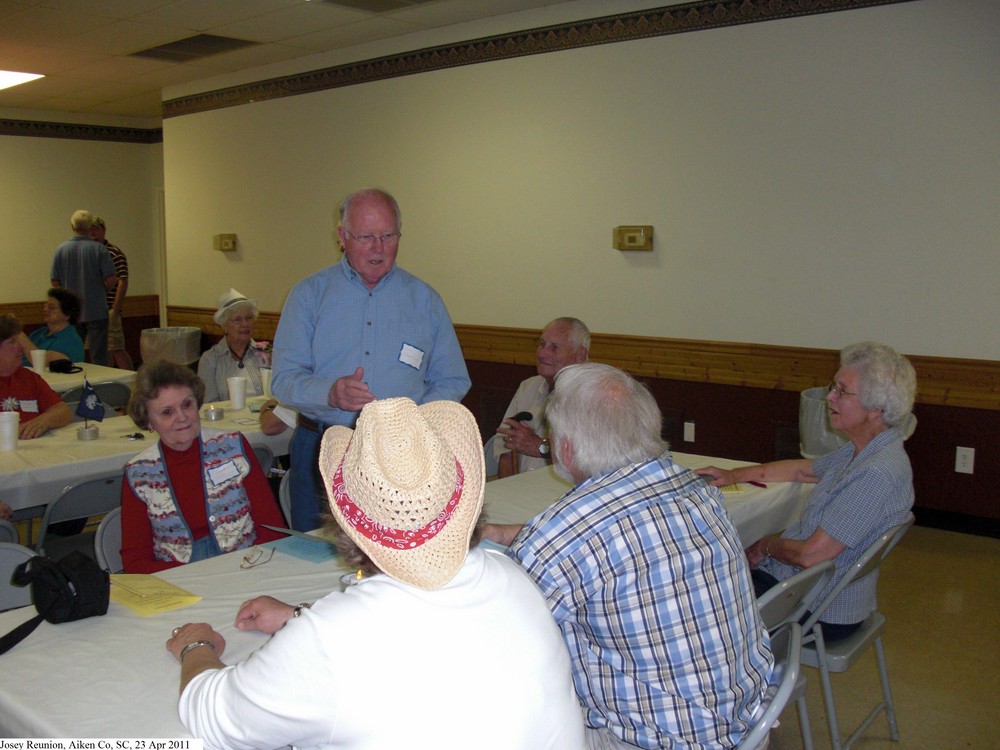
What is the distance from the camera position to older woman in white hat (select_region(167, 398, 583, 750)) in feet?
3.57

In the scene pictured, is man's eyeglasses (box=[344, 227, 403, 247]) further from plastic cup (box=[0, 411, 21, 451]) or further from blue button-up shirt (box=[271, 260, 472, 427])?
plastic cup (box=[0, 411, 21, 451])

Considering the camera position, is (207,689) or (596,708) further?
(596,708)

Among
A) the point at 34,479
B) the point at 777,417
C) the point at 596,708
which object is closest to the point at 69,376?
the point at 34,479

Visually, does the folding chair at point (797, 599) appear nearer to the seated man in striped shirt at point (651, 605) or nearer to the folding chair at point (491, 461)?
the seated man in striped shirt at point (651, 605)

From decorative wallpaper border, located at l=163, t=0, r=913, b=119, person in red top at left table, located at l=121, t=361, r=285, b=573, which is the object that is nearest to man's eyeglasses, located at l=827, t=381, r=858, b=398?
person in red top at left table, located at l=121, t=361, r=285, b=573

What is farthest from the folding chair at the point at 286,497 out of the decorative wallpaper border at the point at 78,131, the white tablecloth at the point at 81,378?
the decorative wallpaper border at the point at 78,131

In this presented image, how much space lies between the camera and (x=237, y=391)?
4328 mm

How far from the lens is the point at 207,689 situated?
124 centimetres

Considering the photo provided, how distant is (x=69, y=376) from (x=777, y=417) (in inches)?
166

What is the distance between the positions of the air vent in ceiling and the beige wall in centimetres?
368

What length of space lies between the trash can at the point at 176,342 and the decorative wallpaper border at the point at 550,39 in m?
2.24

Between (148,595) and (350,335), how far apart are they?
1.32 meters

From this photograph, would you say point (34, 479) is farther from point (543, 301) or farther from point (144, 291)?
point (144, 291)

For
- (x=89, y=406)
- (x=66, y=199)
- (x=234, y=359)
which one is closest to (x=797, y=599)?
(x=89, y=406)
